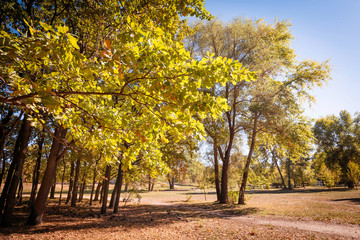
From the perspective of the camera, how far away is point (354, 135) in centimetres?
3406

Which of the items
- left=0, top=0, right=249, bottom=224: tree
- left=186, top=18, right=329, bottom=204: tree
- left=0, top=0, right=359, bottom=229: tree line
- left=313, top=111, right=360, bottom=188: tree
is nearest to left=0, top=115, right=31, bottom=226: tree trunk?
left=0, top=0, right=359, bottom=229: tree line

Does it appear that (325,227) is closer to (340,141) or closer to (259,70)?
(259,70)

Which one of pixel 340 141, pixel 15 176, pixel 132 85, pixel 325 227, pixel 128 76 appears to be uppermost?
pixel 340 141

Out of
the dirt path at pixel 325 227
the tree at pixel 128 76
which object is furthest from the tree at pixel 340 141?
the tree at pixel 128 76

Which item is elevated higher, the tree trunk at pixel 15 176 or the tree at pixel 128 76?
the tree at pixel 128 76

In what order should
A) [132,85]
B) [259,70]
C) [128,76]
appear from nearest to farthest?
1. [128,76]
2. [132,85]
3. [259,70]

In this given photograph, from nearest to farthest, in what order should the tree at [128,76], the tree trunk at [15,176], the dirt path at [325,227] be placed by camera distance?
the tree at [128,76], the dirt path at [325,227], the tree trunk at [15,176]

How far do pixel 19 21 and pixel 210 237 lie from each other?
40.1 feet

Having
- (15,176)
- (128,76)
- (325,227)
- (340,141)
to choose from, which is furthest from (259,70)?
(340,141)

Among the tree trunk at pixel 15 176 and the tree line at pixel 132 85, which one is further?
the tree trunk at pixel 15 176

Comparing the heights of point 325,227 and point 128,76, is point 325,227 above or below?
below

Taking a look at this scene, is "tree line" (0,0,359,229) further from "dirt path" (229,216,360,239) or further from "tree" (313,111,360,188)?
"tree" (313,111,360,188)

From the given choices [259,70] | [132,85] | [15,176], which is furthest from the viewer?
[259,70]

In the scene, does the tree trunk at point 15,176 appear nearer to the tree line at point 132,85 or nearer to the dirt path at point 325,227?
the tree line at point 132,85
